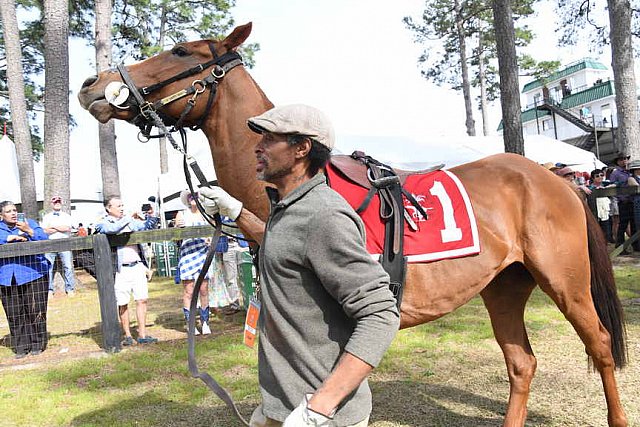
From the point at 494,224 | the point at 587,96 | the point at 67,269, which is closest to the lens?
the point at 494,224

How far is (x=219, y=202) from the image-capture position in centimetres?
229

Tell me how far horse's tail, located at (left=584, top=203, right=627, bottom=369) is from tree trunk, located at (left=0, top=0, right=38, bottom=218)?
12569mm

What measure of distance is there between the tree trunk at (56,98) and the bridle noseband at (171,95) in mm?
9317

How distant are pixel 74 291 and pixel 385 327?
36.7ft

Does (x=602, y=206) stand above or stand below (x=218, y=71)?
below

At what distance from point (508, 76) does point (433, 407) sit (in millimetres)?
7370

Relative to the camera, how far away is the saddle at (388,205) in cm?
257

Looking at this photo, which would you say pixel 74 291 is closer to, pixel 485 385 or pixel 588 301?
pixel 485 385

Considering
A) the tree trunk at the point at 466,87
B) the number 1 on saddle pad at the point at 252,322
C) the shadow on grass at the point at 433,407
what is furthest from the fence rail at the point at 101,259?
the tree trunk at the point at 466,87

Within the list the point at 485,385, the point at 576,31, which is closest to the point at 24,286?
the point at 485,385

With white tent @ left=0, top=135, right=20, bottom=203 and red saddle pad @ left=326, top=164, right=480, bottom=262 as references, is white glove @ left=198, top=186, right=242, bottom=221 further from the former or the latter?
white tent @ left=0, top=135, right=20, bottom=203

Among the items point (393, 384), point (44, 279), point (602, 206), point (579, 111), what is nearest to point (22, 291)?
point (44, 279)

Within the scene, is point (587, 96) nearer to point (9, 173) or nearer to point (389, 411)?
point (9, 173)

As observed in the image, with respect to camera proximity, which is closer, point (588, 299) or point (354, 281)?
point (354, 281)
